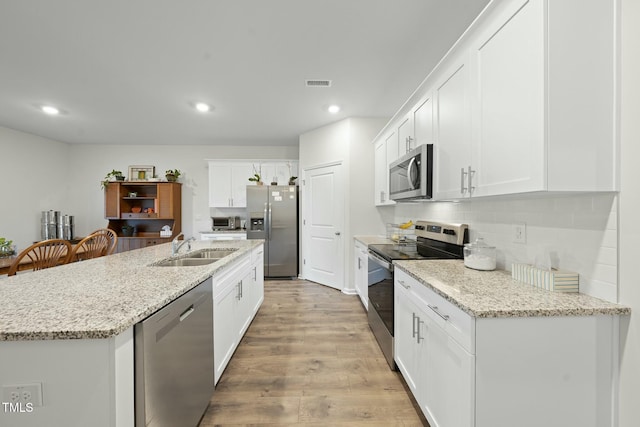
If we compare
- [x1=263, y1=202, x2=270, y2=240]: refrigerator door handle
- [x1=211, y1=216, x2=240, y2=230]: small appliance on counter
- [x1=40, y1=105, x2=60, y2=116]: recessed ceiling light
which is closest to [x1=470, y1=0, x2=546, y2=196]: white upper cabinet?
[x1=263, y1=202, x2=270, y2=240]: refrigerator door handle

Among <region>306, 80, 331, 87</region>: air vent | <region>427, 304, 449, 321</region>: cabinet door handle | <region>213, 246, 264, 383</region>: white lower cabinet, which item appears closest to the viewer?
<region>427, 304, 449, 321</region>: cabinet door handle

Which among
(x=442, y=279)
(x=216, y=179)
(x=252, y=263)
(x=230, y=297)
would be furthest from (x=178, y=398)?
(x=216, y=179)

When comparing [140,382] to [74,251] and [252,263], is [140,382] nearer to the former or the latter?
[252,263]

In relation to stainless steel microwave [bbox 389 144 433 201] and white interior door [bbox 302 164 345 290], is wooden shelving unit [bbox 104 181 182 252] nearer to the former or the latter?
white interior door [bbox 302 164 345 290]

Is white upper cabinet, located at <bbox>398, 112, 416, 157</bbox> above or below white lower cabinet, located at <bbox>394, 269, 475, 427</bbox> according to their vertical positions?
above

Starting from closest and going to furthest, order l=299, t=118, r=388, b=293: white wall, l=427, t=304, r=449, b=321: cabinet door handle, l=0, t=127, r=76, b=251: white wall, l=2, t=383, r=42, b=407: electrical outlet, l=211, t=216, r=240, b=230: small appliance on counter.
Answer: l=2, t=383, r=42, b=407: electrical outlet → l=427, t=304, r=449, b=321: cabinet door handle → l=299, t=118, r=388, b=293: white wall → l=0, t=127, r=76, b=251: white wall → l=211, t=216, r=240, b=230: small appliance on counter

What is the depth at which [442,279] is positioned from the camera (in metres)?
1.46

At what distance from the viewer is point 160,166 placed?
559 cm

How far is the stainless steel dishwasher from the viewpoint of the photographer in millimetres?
965

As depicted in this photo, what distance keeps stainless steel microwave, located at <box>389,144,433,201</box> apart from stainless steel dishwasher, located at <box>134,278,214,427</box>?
65.9 inches

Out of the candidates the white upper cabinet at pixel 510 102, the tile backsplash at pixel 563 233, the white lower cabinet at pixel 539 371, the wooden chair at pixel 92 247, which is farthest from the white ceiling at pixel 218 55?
the white lower cabinet at pixel 539 371

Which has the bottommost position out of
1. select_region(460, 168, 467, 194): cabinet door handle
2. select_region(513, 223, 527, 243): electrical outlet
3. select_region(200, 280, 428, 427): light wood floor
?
select_region(200, 280, 428, 427): light wood floor

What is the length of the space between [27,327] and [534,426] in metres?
1.86

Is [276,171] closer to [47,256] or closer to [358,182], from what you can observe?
[358,182]
